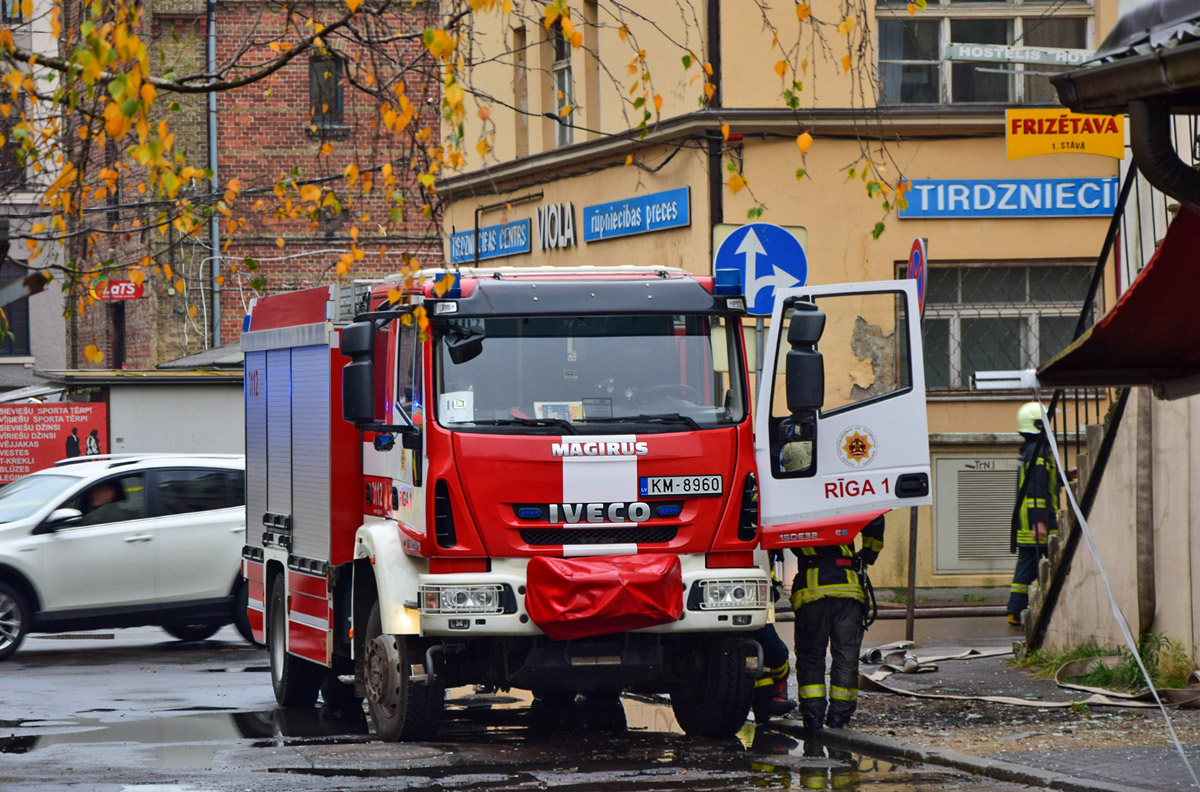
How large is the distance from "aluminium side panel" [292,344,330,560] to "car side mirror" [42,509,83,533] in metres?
4.54

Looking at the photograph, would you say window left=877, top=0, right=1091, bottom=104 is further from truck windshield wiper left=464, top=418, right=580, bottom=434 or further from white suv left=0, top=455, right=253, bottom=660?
truck windshield wiper left=464, top=418, right=580, bottom=434

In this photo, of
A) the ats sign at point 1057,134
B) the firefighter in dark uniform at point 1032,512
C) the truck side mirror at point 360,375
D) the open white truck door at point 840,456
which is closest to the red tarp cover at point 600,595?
the open white truck door at point 840,456

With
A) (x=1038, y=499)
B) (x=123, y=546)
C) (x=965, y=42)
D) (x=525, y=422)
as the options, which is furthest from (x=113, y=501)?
(x=965, y=42)

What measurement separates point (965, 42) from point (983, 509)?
4777 mm

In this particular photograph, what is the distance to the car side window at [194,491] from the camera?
16.6m

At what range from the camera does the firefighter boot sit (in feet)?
Result: 38.0

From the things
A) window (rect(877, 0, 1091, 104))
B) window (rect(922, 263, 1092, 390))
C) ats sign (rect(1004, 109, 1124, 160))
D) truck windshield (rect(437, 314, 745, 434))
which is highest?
window (rect(877, 0, 1091, 104))

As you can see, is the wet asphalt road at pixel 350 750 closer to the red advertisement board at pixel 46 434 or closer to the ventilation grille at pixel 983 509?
the ventilation grille at pixel 983 509

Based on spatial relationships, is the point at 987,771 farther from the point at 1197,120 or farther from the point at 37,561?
the point at 37,561

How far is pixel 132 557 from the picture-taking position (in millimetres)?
16250

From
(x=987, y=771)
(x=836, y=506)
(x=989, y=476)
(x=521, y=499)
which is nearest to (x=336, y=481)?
(x=521, y=499)

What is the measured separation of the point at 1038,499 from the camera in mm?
16047

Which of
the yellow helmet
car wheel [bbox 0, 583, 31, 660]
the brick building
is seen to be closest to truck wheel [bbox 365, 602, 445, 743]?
car wheel [bbox 0, 583, 31, 660]

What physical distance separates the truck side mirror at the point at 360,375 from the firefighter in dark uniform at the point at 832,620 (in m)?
2.66
